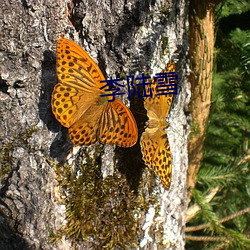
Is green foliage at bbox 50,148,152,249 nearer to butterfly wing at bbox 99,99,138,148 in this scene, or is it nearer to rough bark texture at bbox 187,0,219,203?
butterfly wing at bbox 99,99,138,148

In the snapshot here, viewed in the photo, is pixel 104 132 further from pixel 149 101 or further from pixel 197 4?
pixel 197 4

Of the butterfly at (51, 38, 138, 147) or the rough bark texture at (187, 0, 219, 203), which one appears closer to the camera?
the butterfly at (51, 38, 138, 147)

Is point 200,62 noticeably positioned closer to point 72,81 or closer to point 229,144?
point 72,81

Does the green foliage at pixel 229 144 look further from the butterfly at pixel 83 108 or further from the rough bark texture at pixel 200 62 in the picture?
the butterfly at pixel 83 108

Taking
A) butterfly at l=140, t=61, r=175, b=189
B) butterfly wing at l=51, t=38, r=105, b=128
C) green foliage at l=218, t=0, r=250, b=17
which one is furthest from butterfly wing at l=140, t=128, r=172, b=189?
green foliage at l=218, t=0, r=250, b=17

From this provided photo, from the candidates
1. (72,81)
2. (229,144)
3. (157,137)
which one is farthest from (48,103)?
(229,144)

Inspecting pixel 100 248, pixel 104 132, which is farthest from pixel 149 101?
pixel 100 248
